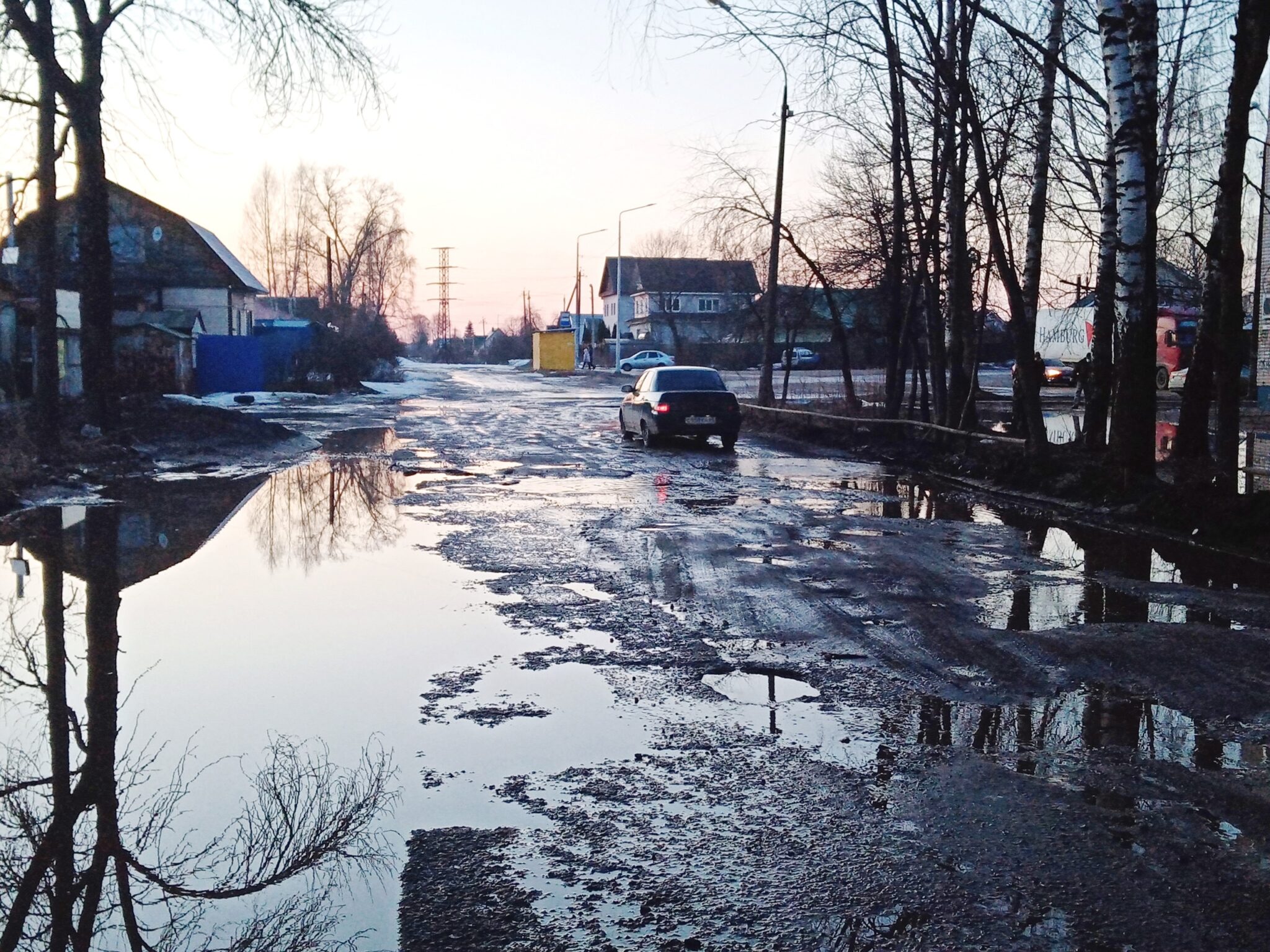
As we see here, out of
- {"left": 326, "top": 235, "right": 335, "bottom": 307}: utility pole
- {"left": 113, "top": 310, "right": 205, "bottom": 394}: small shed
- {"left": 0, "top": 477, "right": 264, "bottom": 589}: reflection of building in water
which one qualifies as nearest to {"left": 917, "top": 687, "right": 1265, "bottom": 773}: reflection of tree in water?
{"left": 0, "top": 477, "right": 264, "bottom": 589}: reflection of building in water

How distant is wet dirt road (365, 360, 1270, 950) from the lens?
3.76m

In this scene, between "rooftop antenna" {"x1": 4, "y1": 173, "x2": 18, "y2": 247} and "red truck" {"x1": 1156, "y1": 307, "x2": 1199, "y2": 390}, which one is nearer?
"rooftop antenna" {"x1": 4, "y1": 173, "x2": 18, "y2": 247}

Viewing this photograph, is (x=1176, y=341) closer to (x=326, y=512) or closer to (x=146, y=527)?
(x=326, y=512)

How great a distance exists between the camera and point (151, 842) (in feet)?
14.3

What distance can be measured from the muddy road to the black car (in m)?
10.0

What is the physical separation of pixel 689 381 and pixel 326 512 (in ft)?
37.5

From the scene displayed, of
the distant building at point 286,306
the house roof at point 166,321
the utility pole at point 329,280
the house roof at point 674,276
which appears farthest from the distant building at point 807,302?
the distant building at point 286,306

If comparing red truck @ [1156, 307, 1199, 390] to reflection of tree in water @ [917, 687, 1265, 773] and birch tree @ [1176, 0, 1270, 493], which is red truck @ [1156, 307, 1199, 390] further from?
reflection of tree in water @ [917, 687, 1265, 773]

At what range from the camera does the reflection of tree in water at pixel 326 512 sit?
11109 millimetres

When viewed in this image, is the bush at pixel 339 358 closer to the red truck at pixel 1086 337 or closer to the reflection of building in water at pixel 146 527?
the red truck at pixel 1086 337

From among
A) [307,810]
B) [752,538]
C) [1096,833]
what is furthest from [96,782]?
[752,538]

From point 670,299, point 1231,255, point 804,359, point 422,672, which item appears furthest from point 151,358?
point 670,299

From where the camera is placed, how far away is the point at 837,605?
841 cm

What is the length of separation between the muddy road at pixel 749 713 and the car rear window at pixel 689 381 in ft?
36.1
